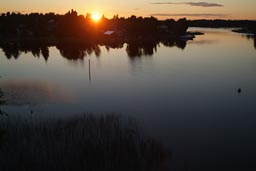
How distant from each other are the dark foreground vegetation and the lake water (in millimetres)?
1833

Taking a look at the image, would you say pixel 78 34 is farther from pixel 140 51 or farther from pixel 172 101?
pixel 172 101

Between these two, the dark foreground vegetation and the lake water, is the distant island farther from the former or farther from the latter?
the dark foreground vegetation

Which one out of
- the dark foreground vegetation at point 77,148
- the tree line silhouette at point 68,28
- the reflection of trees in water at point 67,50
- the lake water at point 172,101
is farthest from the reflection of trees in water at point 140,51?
the dark foreground vegetation at point 77,148

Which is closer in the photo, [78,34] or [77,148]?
[77,148]

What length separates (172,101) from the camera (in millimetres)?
27797

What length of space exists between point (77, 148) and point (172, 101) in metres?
14.4

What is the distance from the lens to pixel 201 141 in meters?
18.3

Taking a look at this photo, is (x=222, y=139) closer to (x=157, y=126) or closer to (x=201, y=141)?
(x=201, y=141)

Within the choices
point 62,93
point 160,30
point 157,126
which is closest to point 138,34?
point 160,30

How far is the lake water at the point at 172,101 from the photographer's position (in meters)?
17.2

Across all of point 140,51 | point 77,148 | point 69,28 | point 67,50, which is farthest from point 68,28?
point 77,148

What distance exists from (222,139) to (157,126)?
4271mm

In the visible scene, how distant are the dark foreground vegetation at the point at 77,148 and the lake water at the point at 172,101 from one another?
1.83 meters

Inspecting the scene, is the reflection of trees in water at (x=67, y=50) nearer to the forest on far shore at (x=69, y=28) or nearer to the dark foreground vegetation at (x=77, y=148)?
the forest on far shore at (x=69, y=28)
